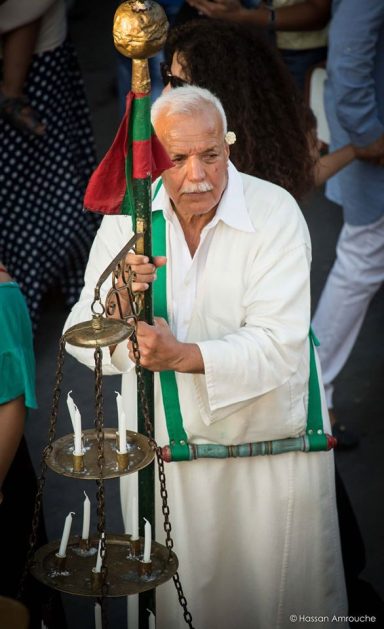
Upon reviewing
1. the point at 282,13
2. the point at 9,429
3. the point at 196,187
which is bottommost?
the point at 9,429

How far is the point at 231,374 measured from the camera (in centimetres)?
289

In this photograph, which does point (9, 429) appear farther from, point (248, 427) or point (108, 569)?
point (108, 569)

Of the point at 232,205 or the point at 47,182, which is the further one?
the point at 47,182

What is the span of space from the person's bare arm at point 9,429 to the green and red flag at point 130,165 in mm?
796

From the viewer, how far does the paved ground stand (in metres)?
4.44

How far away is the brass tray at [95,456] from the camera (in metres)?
2.45

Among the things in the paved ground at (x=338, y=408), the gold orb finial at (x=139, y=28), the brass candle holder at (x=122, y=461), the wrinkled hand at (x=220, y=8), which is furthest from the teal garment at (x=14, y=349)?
the wrinkled hand at (x=220, y=8)

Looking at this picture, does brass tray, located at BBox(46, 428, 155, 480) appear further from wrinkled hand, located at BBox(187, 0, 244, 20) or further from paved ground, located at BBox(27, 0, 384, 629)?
wrinkled hand, located at BBox(187, 0, 244, 20)

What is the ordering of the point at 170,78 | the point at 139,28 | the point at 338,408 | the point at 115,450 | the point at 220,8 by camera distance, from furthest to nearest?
1. the point at 220,8
2. the point at 338,408
3. the point at 170,78
4. the point at 115,450
5. the point at 139,28

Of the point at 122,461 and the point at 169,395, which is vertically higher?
the point at 122,461

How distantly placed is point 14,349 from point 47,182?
2.45m

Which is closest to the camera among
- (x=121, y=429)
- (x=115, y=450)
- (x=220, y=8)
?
(x=121, y=429)

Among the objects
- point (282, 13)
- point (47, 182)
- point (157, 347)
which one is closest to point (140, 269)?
point (157, 347)

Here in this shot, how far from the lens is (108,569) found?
2.52 metres
